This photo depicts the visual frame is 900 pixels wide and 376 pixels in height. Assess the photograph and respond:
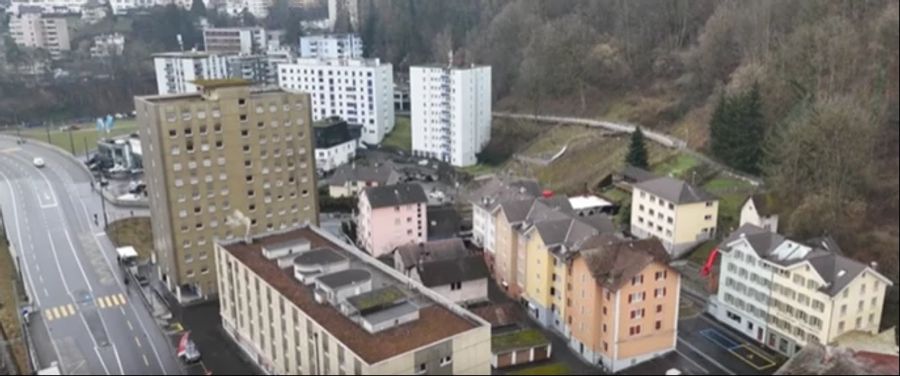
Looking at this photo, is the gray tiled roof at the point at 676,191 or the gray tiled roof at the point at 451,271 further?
the gray tiled roof at the point at 676,191

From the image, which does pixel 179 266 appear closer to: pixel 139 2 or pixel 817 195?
pixel 817 195

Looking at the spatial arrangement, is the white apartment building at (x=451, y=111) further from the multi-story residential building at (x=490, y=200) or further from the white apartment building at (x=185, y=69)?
the white apartment building at (x=185, y=69)

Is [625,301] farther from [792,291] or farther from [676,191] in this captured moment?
[676,191]

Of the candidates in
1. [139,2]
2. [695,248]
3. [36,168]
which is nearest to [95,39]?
[139,2]

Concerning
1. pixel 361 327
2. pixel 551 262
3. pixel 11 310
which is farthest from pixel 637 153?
pixel 11 310

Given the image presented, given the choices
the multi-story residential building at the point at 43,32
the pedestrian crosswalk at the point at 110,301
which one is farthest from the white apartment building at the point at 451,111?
the multi-story residential building at the point at 43,32

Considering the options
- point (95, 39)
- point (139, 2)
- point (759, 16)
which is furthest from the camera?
point (139, 2)
